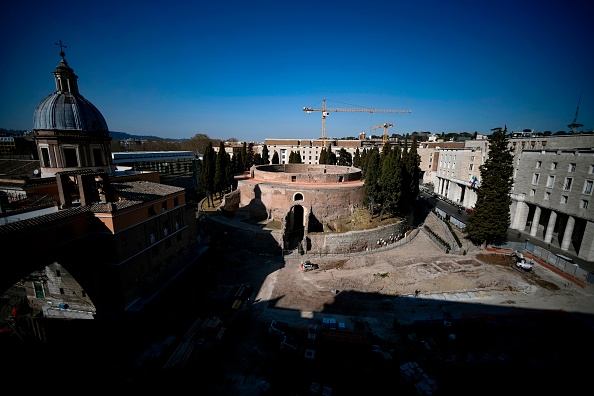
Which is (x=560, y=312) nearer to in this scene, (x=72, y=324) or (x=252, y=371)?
(x=252, y=371)

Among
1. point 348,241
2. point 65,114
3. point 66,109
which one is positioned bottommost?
point 348,241

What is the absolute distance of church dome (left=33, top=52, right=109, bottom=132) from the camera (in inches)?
687

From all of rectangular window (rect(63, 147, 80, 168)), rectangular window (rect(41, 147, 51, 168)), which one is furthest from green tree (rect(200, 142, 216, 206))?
rectangular window (rect(41, 147, 51, 168))

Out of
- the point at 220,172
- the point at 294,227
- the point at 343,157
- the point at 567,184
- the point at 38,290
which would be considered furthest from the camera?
the point at 343,157

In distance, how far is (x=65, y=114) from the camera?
1772 cm

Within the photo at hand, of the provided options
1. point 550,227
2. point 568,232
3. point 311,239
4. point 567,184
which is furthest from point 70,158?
point 550,227

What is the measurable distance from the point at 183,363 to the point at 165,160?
44068 mm

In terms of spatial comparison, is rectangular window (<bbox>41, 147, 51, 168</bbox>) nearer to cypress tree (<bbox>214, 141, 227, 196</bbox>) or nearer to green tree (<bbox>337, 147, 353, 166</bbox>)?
cypress tree (<bbox>214, 141, 227, 196</bbox>)

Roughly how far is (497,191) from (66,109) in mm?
35803

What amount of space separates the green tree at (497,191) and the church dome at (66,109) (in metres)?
33.7

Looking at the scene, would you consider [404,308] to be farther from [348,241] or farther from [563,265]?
[563,265]

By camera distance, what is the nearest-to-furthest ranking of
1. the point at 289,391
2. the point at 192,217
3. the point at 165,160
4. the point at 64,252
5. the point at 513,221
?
the point at 289,391 < the point at 64,252 < the point at 192,217 < the point at 513,221 < the point at 165,160

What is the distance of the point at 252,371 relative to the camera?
12703 millimetres

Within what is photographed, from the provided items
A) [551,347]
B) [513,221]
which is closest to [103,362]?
[551,347]
